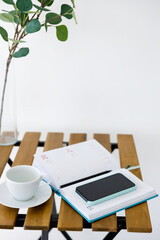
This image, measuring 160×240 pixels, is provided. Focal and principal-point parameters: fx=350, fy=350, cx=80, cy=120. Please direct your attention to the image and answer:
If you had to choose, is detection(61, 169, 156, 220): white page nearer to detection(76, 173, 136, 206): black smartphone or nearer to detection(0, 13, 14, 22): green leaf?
detection(76, 173, 136, 206): black smartphone

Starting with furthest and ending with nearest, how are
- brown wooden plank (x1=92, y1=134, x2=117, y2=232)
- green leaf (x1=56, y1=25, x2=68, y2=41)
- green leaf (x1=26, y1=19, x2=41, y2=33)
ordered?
green leaf (x1=56, y1=25, x2=68, y2=41) < green leaf (x1=26, y1=19, x2=41, y2=33) < brown wooden plank (x1=92, y1=134, x2=117, y2=232)

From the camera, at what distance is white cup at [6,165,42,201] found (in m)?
0.86

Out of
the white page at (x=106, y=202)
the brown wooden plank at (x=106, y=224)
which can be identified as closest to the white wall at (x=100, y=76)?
the white page at (x=106, y=202)

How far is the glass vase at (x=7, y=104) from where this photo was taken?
3.77 feet

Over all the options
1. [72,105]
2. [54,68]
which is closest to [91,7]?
[54,68]

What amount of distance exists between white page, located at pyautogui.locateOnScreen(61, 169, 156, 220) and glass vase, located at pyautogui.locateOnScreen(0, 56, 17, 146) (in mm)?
379

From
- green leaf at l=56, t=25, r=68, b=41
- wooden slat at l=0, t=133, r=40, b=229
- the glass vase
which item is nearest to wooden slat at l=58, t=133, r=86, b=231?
wooden slat at l=0, t=133, r=40, b=229

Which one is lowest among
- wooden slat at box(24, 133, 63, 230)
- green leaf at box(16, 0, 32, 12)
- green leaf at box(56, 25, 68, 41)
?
wooden slat at box(24, 133, 63, 230)

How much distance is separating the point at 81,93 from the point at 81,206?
1.98ft

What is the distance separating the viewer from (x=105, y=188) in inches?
36.4

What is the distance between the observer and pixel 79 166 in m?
1.05

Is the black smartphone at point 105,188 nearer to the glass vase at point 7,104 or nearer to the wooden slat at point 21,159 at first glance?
the wooden slat at point 21,159

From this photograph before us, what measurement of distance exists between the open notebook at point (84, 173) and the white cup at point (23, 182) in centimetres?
4

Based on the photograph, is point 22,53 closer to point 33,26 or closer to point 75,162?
point 33,26
